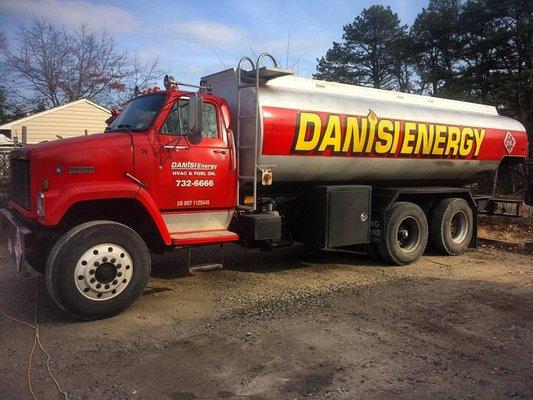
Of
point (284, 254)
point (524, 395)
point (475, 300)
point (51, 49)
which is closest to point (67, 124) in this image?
point (51, 49)

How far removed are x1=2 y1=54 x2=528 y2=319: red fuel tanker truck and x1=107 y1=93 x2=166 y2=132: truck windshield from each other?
0.03m

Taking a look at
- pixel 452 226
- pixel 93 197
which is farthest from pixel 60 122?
pixel 93 197

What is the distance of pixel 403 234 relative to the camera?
9.45 meters

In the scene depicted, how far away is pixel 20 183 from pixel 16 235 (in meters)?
0.69

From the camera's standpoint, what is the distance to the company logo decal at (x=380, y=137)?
25.3ft

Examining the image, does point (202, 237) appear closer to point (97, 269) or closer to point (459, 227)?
point (97, 269)

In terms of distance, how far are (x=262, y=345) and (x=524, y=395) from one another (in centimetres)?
228

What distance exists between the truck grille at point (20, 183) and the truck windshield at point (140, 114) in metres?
1.23

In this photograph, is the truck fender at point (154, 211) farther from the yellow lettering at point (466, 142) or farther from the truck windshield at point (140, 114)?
the yellow lettering at point (466, 142)

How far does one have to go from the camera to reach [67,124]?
2584 cm

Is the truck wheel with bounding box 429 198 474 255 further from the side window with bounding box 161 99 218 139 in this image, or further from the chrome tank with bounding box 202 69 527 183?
the side window with bounding box 161 99 218 139

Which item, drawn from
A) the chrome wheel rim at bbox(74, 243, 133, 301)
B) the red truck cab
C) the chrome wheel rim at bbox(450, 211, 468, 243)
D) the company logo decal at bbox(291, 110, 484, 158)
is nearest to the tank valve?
the red truck cab

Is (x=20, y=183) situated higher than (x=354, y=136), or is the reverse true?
(x=354, y=136)

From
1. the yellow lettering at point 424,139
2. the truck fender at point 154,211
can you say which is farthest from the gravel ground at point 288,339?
the yellow lettering at point 424,139
